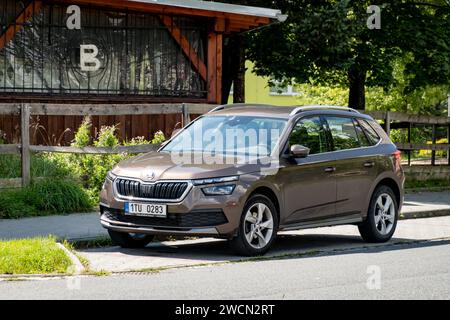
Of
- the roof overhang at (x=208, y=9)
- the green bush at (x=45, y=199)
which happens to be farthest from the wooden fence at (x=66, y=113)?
the roof overhang at (x=208, y=9)

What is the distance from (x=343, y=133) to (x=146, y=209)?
10.6ft

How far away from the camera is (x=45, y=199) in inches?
596

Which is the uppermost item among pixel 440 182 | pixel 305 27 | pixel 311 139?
pixel 305 27

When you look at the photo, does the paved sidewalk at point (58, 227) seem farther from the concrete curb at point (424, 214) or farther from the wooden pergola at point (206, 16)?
the wooden pergola at point (206, 16)

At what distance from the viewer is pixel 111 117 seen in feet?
67.8

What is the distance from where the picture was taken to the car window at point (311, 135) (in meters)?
12.7

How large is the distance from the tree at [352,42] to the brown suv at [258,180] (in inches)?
435

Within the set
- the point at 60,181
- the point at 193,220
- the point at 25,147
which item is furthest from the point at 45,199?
the point at 193,220

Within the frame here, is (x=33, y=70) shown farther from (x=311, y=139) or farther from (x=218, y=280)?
(x=218, y=280)

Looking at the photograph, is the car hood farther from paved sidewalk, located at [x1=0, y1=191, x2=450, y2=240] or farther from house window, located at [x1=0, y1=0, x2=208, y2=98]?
house window, located at [x1=0, y1=0, x2=208, y2=98]

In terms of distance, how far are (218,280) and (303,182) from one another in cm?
301

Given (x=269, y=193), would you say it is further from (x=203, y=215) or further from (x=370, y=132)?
(x=370, y=132)

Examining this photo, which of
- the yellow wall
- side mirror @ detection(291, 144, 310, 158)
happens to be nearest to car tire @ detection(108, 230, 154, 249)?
side mirror @ detection(291, 144, 310, 158)
